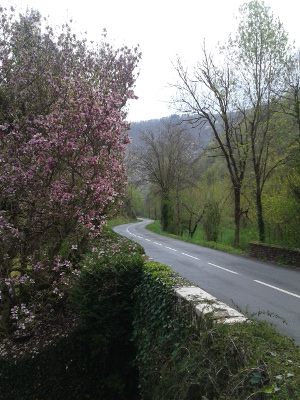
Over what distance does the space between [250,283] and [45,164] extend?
7367 millimetres

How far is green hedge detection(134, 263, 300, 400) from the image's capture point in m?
2.64

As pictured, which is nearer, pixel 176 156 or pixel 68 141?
pixel 68 141

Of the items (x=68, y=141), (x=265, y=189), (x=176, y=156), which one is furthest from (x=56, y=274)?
(x=176, y=156)

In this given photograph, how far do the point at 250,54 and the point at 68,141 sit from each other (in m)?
16.7

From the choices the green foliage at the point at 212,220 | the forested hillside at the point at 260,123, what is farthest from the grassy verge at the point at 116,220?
the green foliage at the point at 212,220

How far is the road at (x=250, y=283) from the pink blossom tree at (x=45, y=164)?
12.4 feet

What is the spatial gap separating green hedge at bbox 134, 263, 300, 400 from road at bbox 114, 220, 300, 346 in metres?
1.10

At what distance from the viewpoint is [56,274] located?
8148 millimetres

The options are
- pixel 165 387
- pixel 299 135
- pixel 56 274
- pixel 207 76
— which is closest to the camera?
pixel 165 387

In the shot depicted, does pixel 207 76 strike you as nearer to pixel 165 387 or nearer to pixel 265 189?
pixel 265 189

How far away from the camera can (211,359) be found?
3402 mm

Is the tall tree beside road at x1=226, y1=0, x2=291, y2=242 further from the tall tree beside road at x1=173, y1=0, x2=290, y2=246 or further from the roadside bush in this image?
the roadside bush

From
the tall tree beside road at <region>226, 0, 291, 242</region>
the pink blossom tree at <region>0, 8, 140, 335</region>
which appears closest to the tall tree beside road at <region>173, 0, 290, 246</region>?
the tall tree beside road at <region>226, 0, 291, 242</region>

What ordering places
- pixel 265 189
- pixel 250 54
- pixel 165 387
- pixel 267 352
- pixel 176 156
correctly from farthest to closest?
1. pixel 176 156
2. pixel 265 189
3. pixel 250 54
4. pixel 165 387
5. pixel 267 352
